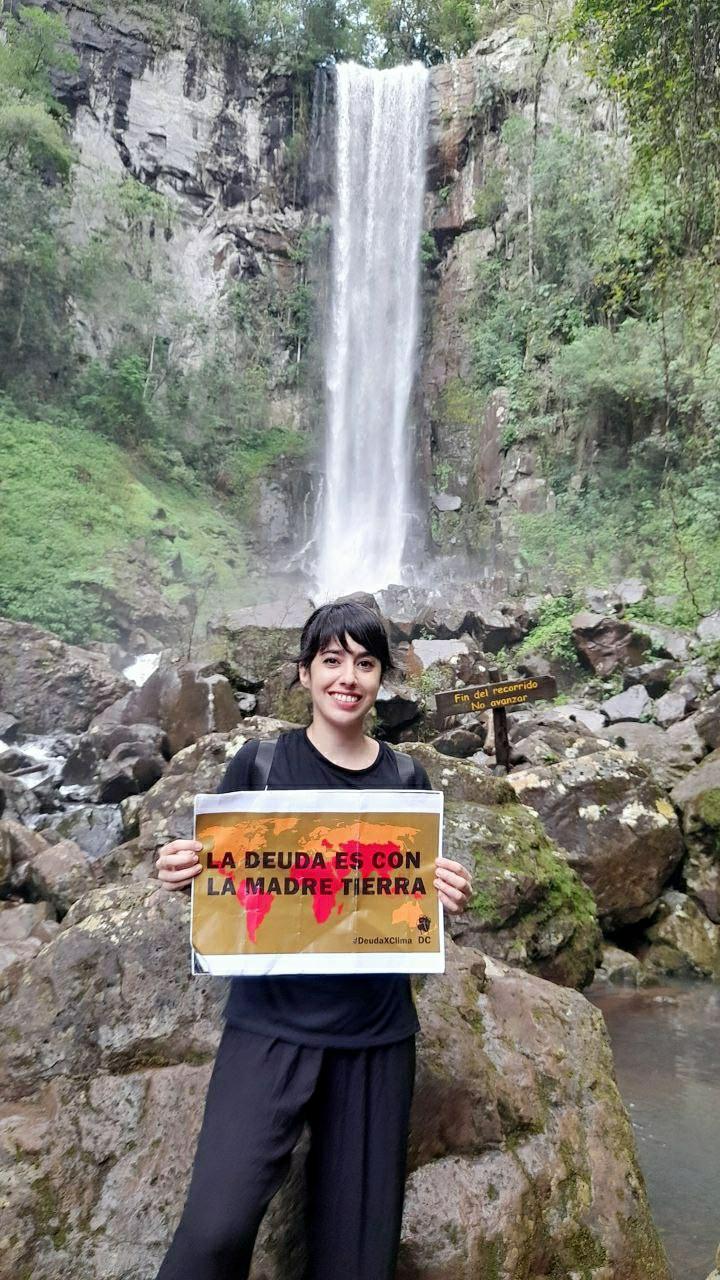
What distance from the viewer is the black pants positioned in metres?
1.24

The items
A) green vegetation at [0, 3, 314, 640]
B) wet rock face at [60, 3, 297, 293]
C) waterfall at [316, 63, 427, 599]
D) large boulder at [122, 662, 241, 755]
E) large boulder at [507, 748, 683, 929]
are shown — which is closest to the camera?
large boulder at [507, 748, 683, 929]

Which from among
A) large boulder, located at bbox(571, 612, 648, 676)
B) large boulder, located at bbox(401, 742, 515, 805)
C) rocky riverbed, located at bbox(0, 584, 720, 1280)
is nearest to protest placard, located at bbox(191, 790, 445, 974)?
rocky riverbed, located at bbox(0, 584, 720, 1280)

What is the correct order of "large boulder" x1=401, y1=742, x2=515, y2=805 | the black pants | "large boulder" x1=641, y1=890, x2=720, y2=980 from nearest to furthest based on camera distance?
the black pants < "large boulder" x1=401, y1=742, x2=515, y2=805 < "large boulder" x1=641, y1=890, x2=720, y2=980

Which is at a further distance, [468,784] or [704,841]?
[704,841]

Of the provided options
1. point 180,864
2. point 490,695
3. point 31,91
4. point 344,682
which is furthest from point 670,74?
point 31,91

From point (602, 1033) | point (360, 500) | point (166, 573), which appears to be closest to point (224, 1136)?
point (602, 1033)

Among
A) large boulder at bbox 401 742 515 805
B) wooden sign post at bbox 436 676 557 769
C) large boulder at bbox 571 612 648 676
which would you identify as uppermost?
large boulder at bbox 571 612 648 676

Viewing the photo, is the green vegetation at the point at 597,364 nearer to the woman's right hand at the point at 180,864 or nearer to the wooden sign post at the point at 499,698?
the wooden sign post at the point at 499,698

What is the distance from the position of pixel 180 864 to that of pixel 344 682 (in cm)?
44

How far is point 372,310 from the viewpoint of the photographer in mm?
22609

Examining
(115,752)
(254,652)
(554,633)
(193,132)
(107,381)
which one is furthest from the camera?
(193,132)

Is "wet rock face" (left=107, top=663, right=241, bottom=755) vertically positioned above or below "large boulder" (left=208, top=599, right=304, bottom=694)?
below

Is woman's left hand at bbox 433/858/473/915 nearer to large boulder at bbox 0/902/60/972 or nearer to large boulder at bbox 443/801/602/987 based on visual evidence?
large boulder at bbox 443/801/602/987

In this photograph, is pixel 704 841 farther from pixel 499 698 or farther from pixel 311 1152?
pixel 311 1152
